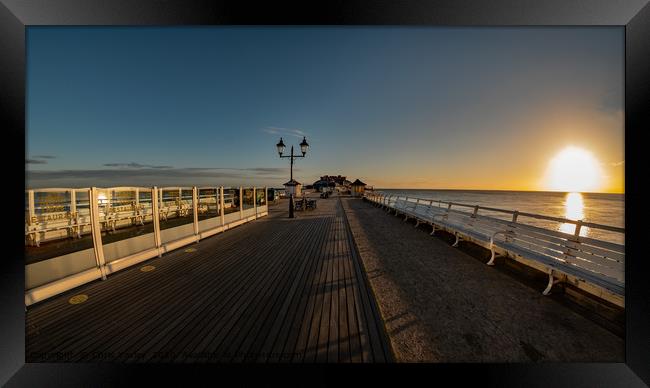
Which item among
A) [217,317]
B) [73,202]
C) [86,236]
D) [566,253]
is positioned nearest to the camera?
[217,317]

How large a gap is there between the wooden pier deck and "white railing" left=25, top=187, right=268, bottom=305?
0.26m

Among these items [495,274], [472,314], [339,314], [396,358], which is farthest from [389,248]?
[396,358]

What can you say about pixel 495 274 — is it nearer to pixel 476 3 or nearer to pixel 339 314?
pixel 339 314

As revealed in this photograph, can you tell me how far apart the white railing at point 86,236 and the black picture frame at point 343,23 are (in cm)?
97

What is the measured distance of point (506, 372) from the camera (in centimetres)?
210

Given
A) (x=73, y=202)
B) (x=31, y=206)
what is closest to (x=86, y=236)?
(x=73, y=202)

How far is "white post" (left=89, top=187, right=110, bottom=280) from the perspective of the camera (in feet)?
12.0

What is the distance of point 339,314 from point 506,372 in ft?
5.73

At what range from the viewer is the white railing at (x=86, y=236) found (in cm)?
351

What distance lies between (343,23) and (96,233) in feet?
17.1

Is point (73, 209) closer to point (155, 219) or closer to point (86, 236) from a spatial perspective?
point (86, 236)

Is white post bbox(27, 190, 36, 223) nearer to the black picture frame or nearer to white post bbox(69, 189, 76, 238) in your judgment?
Result: white post bbox(69, 189, 76, 238)

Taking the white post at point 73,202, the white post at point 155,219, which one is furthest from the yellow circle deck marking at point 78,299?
the white post at point 73,202

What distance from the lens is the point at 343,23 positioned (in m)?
2.49
